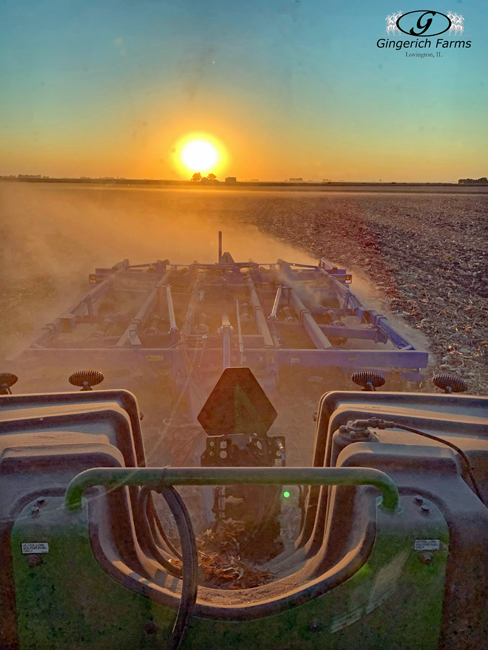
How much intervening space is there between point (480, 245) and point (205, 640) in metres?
27.3

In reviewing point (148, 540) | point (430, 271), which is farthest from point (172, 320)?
point (430, 271)

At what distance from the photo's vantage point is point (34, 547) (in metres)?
1.48

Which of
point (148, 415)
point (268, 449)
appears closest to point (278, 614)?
point (268, 449)

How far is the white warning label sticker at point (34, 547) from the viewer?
1475 millimetres

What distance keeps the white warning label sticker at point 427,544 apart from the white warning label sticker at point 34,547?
1.22 meters

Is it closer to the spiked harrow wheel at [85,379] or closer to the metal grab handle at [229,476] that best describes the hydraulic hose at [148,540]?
the metal grab handle at [229,476]

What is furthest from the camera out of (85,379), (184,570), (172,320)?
(172,320)

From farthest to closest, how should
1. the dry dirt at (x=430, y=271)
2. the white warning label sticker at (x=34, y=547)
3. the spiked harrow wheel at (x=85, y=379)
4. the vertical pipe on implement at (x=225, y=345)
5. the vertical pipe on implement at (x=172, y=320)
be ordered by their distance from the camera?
1. the dry dirt at (x=430, y=271)
2. the vertical pipe on implement at (x=172, y=320)
3. the vertical pipe on implement at (x=225, y=345)
4. the spiked harrow wheel at (x=85, y=379)
5. the white warning label sticker at (x=34, y=547)

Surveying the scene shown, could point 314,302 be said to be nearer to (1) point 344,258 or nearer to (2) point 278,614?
(2) point 278,614

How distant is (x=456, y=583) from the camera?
154 cm

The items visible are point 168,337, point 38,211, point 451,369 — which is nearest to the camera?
point 168,337

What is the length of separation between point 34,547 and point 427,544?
1.29 m

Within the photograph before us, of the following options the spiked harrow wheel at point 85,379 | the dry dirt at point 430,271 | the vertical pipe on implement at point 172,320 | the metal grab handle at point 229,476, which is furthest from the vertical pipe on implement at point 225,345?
the dry dirt at point 430,271

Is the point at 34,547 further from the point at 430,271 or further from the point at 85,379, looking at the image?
the point at 430,271
